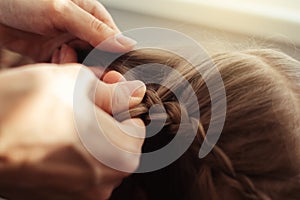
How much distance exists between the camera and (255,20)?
3.81 feet

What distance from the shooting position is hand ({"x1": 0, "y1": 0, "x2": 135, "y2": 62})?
0.84 meters

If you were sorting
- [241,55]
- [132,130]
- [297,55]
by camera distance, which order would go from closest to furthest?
[132,130], [241,55], [297,55]

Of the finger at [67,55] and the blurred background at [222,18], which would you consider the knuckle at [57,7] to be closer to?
the finger at [67,55]

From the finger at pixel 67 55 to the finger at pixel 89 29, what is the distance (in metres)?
0.03

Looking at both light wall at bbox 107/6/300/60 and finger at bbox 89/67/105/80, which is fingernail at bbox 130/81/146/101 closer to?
finger at bbox 89/67/105/80

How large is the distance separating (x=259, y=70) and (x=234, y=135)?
0.12 m

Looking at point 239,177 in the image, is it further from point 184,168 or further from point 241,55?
point 241,55

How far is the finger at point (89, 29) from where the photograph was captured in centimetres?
82

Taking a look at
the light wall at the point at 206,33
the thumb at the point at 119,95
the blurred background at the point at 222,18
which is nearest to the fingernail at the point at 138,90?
the thumb at the point at 119,95

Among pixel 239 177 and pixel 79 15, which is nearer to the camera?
pixel 239 177

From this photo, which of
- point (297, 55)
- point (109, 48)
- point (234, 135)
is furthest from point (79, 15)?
point (297, 55)

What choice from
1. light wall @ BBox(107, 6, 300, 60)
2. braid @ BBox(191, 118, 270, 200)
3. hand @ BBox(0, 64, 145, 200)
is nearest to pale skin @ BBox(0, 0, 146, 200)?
hand @ BBox(0, 64, 145, 200)

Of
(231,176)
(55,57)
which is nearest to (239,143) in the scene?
(231,176)

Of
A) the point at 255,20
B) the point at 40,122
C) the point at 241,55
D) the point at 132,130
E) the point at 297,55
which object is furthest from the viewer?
the point at 255,20
